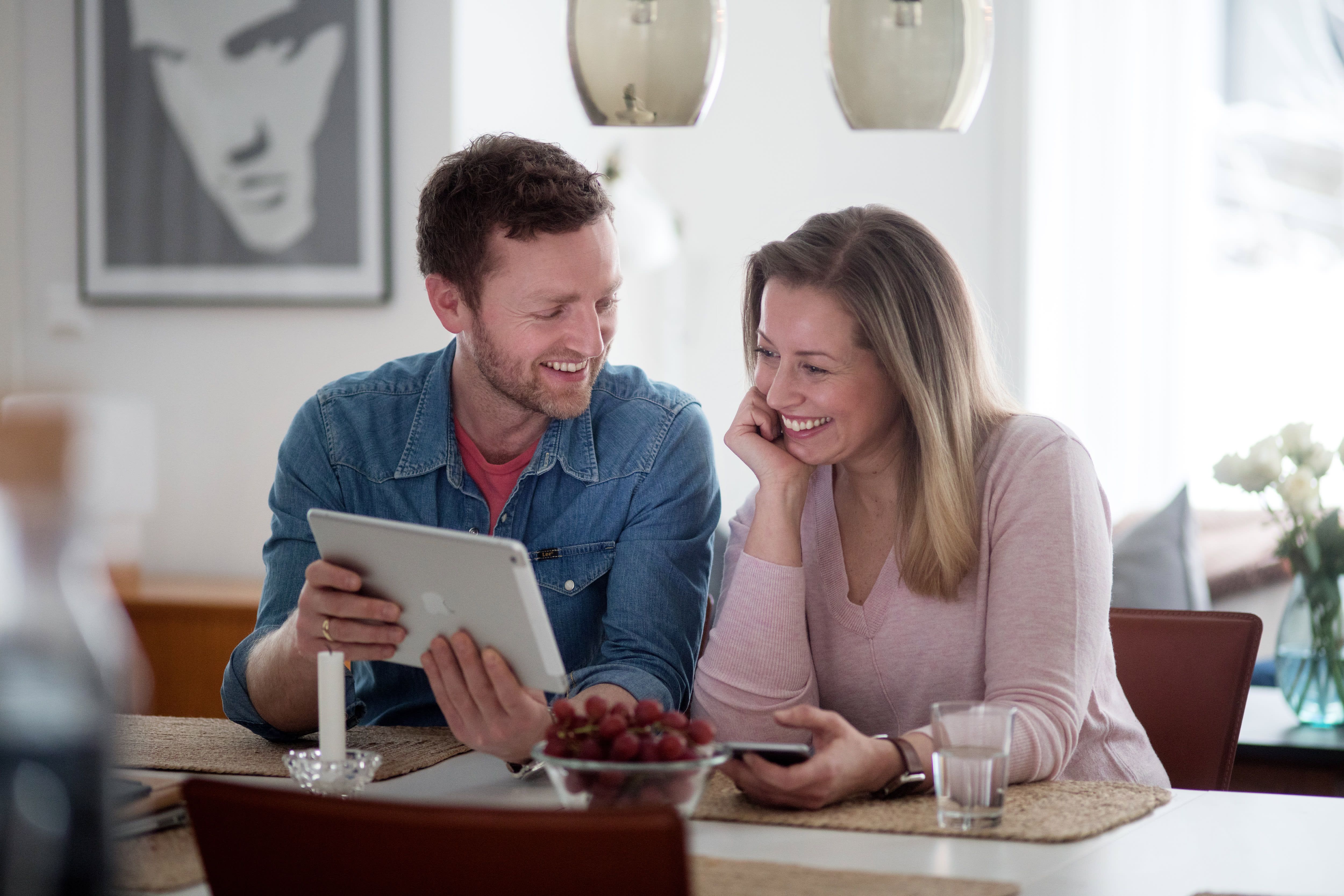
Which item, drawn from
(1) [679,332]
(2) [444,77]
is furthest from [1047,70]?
(2) [444,77]

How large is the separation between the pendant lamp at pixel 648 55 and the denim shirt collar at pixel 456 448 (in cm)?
53

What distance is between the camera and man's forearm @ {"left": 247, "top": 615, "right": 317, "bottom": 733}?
4.66 feet

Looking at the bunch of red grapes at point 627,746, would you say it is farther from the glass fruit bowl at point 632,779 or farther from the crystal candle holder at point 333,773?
the crystal candle holder at point 333,773

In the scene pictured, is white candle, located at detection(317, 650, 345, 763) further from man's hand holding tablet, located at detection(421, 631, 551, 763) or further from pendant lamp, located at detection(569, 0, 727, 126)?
pendant lamp, located at detection(569, 0, 727, 126)

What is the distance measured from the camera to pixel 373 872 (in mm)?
723

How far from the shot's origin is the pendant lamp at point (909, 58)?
1211 millimetres

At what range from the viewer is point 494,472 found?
5.77 ft

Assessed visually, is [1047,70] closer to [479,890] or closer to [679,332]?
[679,332]

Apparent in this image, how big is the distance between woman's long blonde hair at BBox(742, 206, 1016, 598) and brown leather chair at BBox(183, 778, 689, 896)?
2.85 ft

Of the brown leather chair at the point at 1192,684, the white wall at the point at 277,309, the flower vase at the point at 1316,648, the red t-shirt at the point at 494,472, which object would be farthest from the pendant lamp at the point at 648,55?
the white wall at the point at 277,309

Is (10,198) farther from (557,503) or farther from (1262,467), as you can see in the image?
(1262,467)

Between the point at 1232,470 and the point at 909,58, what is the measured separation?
1.39 metres

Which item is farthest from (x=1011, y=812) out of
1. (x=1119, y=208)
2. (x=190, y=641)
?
(x=1119, y=208)

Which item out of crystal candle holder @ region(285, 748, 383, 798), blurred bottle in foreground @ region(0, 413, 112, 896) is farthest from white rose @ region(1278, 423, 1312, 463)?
blurred bottle in foreground @ region(0, 413, 112, 896)
